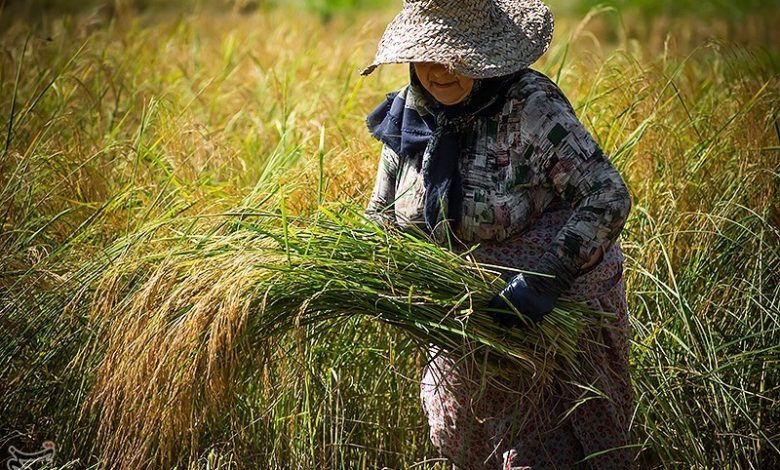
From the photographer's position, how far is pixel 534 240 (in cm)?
242

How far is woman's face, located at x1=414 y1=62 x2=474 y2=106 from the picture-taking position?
239cm

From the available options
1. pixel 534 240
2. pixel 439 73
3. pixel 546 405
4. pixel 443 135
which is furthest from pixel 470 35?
pixel 546 405

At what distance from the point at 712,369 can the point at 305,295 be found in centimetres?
96

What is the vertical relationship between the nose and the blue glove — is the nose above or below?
above

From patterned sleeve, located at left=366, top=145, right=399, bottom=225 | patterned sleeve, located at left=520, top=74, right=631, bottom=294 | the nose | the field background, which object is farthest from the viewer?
the field background

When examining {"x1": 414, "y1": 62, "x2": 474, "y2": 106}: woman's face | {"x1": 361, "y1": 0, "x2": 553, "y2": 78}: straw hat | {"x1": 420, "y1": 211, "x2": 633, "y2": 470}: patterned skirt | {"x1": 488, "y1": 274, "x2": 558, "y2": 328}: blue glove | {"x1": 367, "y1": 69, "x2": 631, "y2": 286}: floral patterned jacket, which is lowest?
{"x1": 420, "y1": 211, "x2": 633, "y2": 470}: patterned skirt

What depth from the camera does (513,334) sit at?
2.36m

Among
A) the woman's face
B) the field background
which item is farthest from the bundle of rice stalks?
the woman's face

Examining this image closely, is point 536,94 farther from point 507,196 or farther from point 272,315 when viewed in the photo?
point 272,315

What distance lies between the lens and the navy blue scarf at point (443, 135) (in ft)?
7.84

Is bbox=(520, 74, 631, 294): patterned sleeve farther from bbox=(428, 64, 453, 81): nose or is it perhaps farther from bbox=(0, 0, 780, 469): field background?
bbox=(0, 0, 780, 469): field background

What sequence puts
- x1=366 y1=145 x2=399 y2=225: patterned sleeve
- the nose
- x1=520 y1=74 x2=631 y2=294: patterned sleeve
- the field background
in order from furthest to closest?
the field background → x1=366 y1=145 x2=399 y2=225: patterned sleeve → the nose → x1=520 y1=74 x2=631 y2=294: patterned sleeve

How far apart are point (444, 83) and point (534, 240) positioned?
0.36m

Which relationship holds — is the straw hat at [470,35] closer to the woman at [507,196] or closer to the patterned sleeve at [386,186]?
the woman at [507,196]
